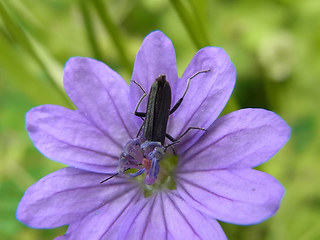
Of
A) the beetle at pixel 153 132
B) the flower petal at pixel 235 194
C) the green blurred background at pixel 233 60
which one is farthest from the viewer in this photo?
the green blurred background at pixel 233 60

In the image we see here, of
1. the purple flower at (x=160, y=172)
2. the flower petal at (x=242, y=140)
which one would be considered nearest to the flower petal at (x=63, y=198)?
the purple flower at (x=160, y=172)

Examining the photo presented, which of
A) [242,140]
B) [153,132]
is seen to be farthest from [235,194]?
[153,132]

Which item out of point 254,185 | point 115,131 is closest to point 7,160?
point 115,131

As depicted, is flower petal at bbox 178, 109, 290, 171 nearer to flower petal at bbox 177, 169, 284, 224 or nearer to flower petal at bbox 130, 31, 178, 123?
flower petal at bbox 177, 169, 284, 224

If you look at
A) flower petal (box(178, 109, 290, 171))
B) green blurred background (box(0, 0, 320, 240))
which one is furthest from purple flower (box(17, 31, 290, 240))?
green blurred background (box(0, 0, 320, 240))

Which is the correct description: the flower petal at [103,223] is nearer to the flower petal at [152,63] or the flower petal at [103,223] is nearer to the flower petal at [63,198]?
the flower petal at [63,198]

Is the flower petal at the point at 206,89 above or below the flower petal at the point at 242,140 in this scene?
above
